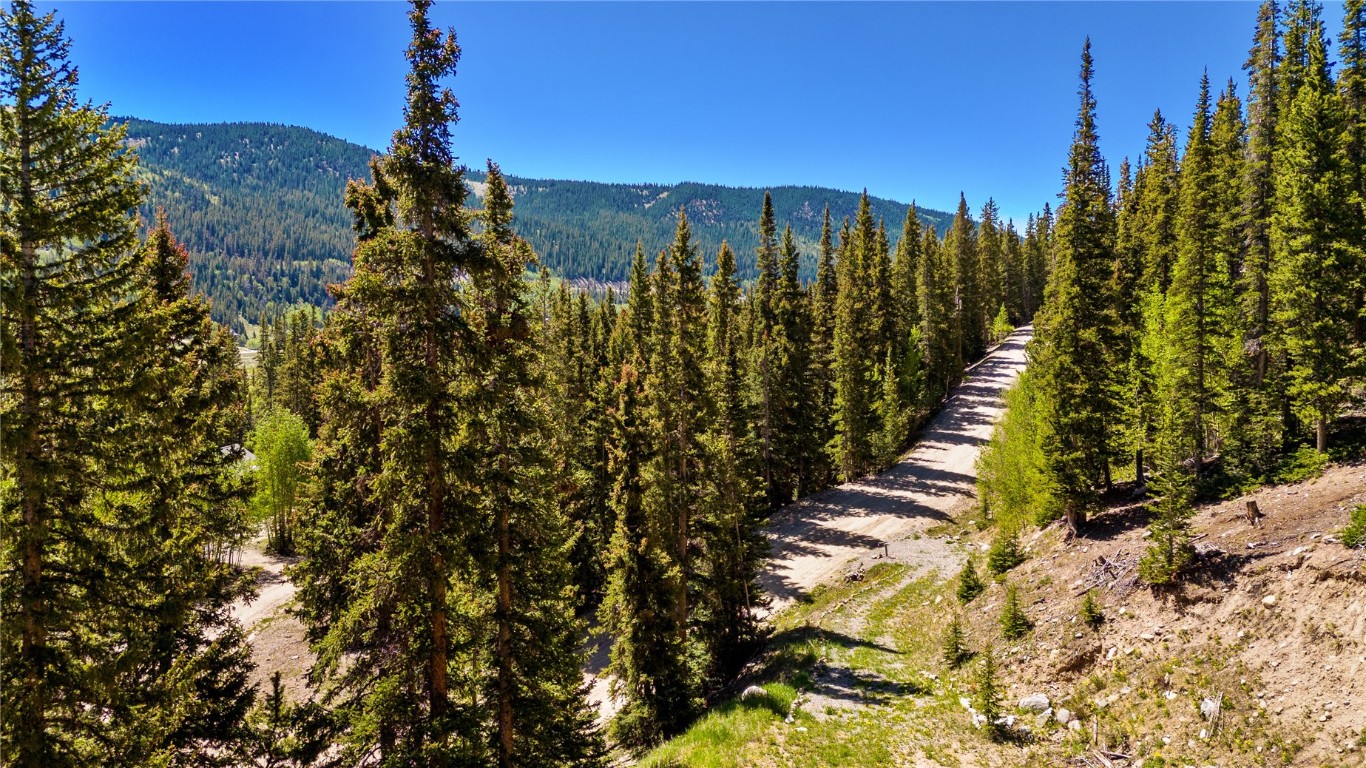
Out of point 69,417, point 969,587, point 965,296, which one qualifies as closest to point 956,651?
point 969,587

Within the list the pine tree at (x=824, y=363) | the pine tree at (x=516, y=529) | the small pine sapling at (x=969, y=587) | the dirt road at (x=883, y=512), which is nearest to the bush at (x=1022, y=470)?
the small pine sapling at (x=969, y=587)

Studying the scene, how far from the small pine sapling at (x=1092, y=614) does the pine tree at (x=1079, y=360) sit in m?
5.45

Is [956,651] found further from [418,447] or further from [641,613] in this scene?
[418,447]

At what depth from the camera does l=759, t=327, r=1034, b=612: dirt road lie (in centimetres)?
3253

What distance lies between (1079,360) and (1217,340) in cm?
853

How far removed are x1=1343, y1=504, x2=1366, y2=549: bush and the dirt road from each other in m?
17.5

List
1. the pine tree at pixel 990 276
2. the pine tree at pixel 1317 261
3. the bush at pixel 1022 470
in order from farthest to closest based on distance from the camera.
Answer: the pine tree at pixel 990 276 < the bush at pixel 1022 470 < the pine tree at pixel 1317 261

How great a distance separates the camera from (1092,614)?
55.6 ft

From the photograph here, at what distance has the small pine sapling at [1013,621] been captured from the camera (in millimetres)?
18844

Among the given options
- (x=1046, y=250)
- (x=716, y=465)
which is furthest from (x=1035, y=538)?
(x=1046, y=250)

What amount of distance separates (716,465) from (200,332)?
17260 millimetres

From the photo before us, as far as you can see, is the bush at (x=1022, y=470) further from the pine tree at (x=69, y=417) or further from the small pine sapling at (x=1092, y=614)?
the pine tree at (x=69, y=417)

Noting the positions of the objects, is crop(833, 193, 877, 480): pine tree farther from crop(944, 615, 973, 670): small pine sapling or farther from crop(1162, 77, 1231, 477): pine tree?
crop(944, 615, 973, 670): small pine sapling

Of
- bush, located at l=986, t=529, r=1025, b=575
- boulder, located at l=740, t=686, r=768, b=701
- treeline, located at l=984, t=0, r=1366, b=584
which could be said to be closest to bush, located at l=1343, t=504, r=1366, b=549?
treeline, located at l=984, t=0, r=1366, b=584
